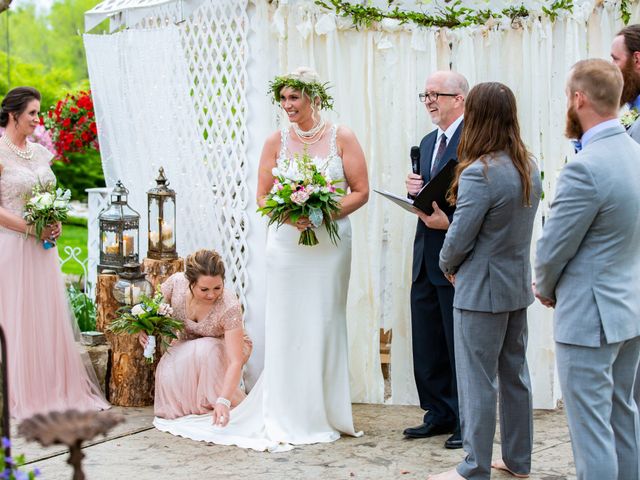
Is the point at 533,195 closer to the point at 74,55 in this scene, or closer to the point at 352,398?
the point at 352,398

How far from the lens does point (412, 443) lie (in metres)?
4.85

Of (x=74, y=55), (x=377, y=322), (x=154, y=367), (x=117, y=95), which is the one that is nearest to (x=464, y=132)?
(x=377, y=322)

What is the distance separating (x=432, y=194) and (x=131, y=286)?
2.04 metres

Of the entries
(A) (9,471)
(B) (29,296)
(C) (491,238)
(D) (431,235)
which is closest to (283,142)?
(D) (431,235)

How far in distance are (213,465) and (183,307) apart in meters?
1.15

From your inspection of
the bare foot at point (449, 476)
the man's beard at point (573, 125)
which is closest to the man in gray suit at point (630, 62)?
the man's beard at point (573, 125)

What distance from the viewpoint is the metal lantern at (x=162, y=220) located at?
230 inches

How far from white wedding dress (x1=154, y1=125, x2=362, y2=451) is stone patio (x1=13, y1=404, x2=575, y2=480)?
17 cm

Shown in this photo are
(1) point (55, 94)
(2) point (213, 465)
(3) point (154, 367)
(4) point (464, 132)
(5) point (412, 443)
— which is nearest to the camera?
(4) point (464, 132)

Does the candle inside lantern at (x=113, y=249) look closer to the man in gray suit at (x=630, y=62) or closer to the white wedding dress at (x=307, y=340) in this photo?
the white wedding dress at (x=307, y=340)

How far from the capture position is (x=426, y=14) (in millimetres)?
5445

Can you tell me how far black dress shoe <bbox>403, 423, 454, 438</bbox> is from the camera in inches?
194

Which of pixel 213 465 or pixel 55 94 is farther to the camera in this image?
pixel 55 94

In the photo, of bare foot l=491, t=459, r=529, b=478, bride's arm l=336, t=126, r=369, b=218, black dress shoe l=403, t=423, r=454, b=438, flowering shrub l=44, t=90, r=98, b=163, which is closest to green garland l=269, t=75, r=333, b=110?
bride's arm l=336, t=126, r=369, b=218
